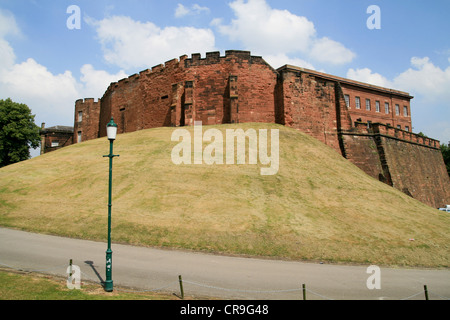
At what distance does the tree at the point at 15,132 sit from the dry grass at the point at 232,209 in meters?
23.7

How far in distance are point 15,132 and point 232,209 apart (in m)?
41.2

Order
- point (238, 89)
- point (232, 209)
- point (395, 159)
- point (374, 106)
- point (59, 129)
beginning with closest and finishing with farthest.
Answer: point (232, 209)
point (238, 89)
point (395, 159)
point (374, 106)
point (59, 129)

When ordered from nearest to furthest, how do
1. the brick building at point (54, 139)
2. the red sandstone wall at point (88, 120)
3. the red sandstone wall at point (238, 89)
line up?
the red sandstone wall at point (238, 89) → the red sandstone wall at point (88, 120) → the brick building at point (54, 139)

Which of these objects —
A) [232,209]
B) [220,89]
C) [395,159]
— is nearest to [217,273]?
[232,209]

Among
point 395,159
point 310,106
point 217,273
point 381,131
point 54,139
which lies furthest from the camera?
point 54,139

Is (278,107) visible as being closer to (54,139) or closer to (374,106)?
(374,106)

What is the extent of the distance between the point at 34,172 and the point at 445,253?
25.5 metres

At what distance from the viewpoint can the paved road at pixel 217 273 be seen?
8609mm

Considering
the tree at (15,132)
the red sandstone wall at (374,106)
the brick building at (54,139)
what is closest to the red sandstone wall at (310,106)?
the red sandstone wall at (374,106)

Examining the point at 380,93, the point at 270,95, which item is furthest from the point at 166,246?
the point at 380,93

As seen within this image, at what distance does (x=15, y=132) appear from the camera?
42.6 metres

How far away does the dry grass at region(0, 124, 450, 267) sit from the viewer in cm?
1315

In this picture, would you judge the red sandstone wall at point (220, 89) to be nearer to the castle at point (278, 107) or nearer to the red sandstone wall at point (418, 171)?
the castle at point (278, 107)

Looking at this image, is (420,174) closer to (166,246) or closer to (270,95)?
(270,95)
